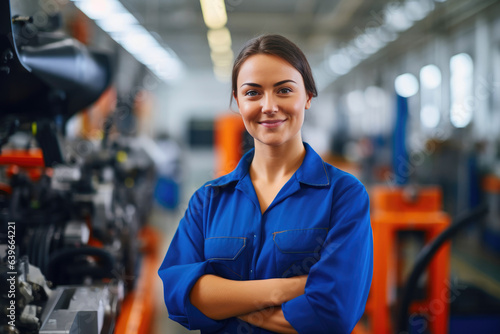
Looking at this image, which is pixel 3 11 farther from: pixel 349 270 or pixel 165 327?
pixel 165 327

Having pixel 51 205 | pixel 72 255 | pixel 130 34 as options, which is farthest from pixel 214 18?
pixel 72 255

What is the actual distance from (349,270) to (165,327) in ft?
10.9

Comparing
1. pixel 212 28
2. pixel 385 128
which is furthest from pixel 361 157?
pixel 212 28

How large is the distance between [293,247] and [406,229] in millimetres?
2365

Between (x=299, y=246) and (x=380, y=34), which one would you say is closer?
(x=299, y=246)

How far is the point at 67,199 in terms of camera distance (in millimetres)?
2346

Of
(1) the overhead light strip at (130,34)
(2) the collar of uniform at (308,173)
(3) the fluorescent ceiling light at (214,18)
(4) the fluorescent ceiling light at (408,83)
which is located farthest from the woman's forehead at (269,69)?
(4) the fluorescent ceiling light at (408,83)

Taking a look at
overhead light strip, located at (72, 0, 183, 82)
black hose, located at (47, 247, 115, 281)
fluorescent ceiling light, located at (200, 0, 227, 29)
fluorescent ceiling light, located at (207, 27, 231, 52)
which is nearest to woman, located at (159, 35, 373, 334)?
black hose, located at (47, 247, 115, 281)

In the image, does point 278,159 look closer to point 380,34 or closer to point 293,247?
point 293,247

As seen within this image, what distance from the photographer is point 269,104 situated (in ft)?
3.52

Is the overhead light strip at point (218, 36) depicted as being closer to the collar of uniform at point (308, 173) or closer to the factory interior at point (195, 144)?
the factory interior at point (195, 144)

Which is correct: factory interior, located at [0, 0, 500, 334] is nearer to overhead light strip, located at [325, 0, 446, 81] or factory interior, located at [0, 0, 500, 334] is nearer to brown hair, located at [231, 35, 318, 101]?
overhead light strip, located at [325, 0, 446, 81]

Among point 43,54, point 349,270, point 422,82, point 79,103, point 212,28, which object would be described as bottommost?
point 349,270

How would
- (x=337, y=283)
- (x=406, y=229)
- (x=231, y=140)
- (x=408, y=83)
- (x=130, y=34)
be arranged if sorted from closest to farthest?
1. (x=337, y=283)
2. (x=406, y=229)
3. (x=231, y=140)
4. (x=130, y=34)
5. (x=408, y=83)
